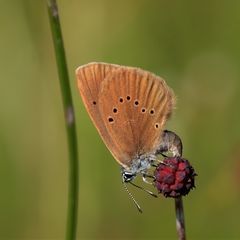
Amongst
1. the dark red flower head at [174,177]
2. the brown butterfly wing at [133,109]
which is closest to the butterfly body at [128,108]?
the brown butterfly wing at [133,109]

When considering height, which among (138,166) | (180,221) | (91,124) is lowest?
(91,124)

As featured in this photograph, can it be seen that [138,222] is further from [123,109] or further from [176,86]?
[123,109]

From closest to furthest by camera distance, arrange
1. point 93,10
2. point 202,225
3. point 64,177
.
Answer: point 202,225 < point 64,177 < point 93,10

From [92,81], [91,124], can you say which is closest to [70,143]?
[92,81]

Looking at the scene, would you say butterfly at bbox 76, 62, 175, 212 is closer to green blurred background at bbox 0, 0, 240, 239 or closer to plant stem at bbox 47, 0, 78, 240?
plant stem at bbox 47, 0, 78, 240

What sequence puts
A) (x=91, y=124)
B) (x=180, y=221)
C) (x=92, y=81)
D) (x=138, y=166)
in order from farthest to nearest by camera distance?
(x=91, y=124) < (x=138, y=166) < (x=92, y=81) < (x=180, y=221)

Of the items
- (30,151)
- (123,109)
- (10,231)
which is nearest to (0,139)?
(30,151)

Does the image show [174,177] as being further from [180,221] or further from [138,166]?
[138,166]

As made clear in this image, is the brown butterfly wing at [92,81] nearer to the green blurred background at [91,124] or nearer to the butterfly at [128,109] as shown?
the butterfly at [128,109]
